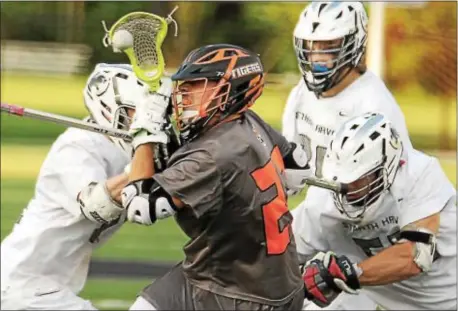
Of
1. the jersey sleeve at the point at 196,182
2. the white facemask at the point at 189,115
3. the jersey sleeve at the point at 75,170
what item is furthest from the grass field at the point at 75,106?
the jersey sleeve at the point at 196,182

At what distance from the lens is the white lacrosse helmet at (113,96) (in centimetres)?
470

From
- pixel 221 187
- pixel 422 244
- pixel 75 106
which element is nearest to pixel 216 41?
pixel 75 106

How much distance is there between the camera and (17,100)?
23.4 meters

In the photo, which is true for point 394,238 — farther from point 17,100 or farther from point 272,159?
point 17,100

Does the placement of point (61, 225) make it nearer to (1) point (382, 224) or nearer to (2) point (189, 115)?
(2) point (189, 115)

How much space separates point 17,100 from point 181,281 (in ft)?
63.6

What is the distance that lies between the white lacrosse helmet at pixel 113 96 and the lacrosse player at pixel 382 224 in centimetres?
92

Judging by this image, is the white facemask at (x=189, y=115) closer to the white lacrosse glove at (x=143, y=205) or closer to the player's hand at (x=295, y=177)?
the white lacrosse glove at (x=143, y=205)

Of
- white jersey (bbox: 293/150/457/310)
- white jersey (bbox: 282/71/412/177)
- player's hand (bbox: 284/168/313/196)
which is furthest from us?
white jersey (bbox: 282/71/412/177)

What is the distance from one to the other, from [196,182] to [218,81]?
43 centimetres

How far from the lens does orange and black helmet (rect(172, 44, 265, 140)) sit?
4.13m

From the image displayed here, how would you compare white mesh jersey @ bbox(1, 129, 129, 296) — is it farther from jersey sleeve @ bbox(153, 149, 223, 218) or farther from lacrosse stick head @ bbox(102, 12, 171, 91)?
jersey sleeve @ bbox(153, 149, 223, 218)

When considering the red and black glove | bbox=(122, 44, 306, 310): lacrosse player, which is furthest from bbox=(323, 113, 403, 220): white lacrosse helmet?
bbox=(122, 44, 306, 310): lacrosse player

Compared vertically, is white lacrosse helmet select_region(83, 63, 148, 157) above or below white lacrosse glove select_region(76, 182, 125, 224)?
above
